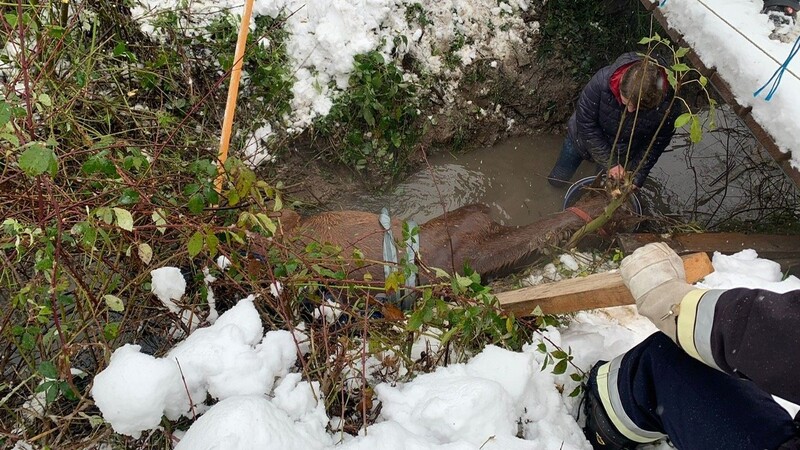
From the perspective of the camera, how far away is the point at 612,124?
3730 mm

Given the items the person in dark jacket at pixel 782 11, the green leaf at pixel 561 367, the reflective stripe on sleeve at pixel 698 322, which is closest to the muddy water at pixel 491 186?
the person in dark jacket at pixel 782 11

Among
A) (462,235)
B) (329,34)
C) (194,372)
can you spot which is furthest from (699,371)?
(329,34)

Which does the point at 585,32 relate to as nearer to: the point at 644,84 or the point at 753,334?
the point at 644,84

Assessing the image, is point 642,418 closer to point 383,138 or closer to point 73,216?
point 73,216

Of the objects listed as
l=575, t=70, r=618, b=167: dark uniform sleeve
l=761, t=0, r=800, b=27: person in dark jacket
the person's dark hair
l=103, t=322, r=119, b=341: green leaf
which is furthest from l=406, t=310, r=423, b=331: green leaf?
l=761, t=0, r=800, b=27: person in dark jacket

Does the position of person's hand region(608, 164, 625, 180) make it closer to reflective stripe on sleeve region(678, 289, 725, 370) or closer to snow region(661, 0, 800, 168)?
snow region(661, 0, 800, 168)

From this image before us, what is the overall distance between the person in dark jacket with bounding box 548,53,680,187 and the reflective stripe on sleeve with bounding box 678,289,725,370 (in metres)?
1.80

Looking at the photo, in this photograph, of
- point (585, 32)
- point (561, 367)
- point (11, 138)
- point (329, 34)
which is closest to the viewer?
point (11, 138)

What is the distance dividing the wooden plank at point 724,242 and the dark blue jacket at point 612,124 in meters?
0.49

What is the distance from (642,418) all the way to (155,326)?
212 centimetres

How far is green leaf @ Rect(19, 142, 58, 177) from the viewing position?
4.43ft

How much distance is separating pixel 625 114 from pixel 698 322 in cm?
239

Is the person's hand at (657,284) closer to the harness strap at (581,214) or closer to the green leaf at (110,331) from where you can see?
the harness strap at (581,214)

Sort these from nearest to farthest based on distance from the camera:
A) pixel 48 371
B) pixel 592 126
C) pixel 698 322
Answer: pixel 698 322
pixel 48 371
pixel 592 126
